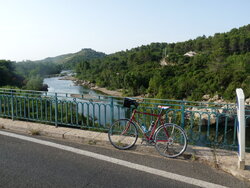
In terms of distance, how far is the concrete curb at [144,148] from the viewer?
338 cm

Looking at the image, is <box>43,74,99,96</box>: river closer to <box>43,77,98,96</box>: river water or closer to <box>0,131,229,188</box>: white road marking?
<box>43,77,98,96</box>: river water

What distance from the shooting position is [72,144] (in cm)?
443

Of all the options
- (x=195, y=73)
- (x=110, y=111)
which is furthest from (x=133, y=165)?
(x=195, y=73)

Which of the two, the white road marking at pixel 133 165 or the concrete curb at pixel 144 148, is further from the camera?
the concrete curb at pixel 144 148

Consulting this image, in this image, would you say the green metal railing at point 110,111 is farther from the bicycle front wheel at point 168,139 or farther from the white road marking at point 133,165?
the white road marking at point 133,165

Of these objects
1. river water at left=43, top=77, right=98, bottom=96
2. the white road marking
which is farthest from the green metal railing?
river water at left=43, top=77, right=98, bottom=96

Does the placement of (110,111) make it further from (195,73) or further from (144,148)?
(195,73)

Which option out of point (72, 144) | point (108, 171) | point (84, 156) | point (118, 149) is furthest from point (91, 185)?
point (72, 144)

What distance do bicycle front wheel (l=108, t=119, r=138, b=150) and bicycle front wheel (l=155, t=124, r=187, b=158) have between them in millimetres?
504

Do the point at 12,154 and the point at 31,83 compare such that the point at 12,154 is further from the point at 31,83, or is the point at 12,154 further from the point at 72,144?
the point at 31,83

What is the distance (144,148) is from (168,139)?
21.5 inches

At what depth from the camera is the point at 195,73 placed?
56.7 metres

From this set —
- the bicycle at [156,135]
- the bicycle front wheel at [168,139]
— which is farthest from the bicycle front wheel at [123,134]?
the bicycle front wheel at [168,139]

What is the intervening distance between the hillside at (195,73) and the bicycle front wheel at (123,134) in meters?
40.6
